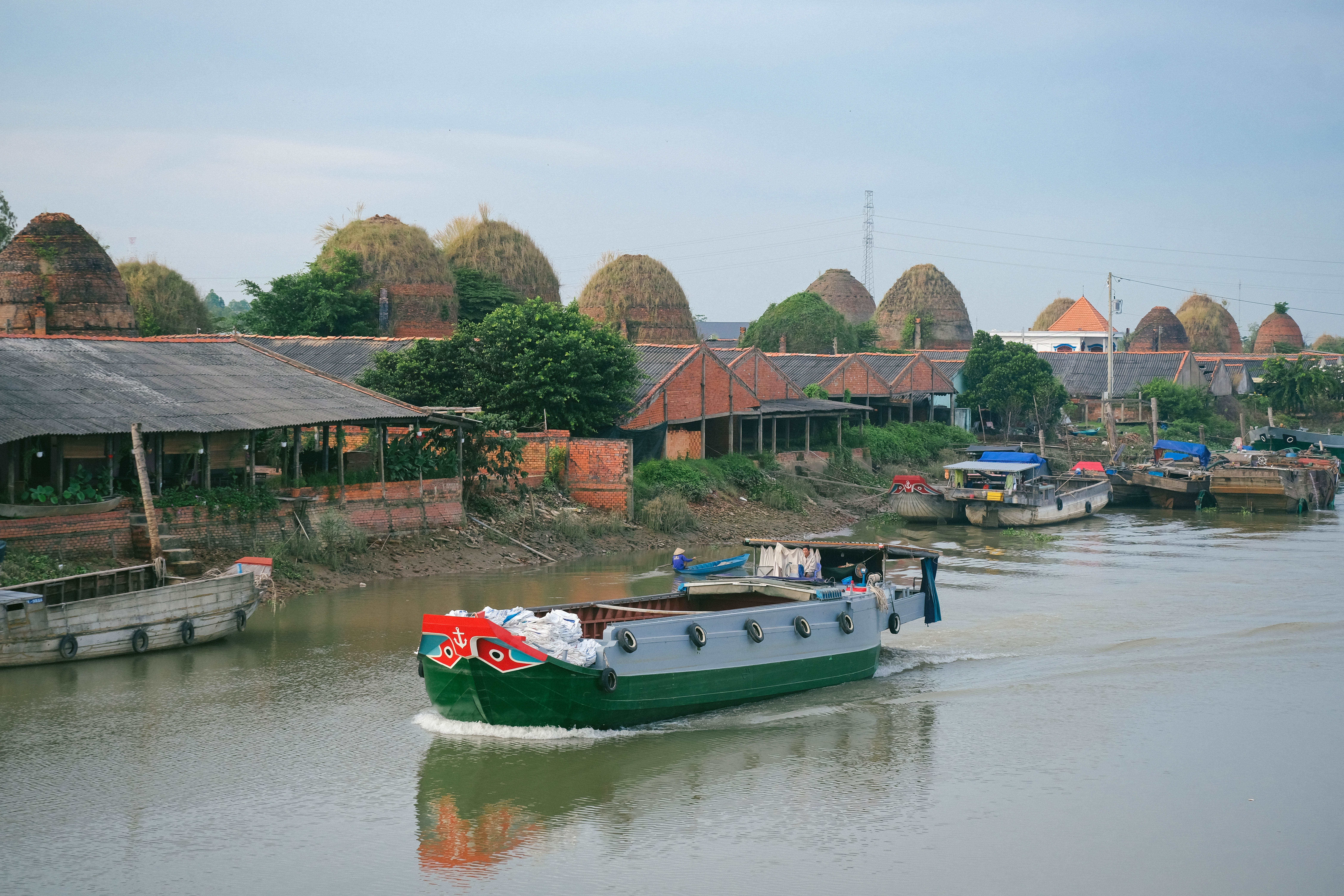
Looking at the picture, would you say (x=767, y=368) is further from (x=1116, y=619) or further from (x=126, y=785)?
(x=126, y=785)

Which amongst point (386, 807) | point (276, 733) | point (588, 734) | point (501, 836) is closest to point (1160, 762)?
point (588, 734)

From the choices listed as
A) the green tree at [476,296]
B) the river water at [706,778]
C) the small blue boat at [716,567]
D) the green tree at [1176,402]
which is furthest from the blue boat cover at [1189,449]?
the small blue boat at [716,567]

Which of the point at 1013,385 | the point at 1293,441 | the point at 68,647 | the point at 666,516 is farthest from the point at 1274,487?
the point at 68,647

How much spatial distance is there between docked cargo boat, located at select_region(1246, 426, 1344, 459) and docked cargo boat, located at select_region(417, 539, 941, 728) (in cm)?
3497

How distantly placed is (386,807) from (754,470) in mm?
21926

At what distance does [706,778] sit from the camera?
11938 millimetres

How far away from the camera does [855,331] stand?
62.8m

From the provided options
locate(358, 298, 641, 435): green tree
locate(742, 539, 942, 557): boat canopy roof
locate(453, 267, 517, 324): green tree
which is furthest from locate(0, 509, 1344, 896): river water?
locate(453, 267, 517, 324): green tree

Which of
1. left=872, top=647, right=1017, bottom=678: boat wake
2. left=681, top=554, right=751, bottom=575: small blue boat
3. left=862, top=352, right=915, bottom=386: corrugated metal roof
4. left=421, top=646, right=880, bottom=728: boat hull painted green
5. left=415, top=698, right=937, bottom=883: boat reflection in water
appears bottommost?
left=415, top=698, right=937, bottom=883: boat reflection in water

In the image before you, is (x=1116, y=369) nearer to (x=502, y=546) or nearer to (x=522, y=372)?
(x=522, y=372)

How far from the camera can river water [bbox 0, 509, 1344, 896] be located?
9898 millimetres

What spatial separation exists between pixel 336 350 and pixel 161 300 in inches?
357

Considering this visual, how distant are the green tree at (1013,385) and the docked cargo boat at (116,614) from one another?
36.9m

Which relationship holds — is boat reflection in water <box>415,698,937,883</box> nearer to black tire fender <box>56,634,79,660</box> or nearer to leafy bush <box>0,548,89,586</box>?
black tire fender <box>56,634,79,660</box>
